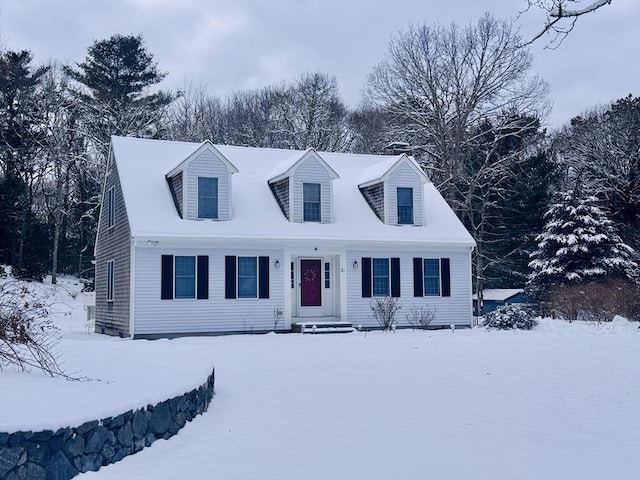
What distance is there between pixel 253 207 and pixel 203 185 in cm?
170

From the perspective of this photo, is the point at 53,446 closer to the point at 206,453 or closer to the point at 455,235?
the point at 206,453

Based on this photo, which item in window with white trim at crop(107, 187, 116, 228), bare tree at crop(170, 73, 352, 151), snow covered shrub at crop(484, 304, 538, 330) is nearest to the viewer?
snow covered shrub at crop(484, 304, 538, 330)

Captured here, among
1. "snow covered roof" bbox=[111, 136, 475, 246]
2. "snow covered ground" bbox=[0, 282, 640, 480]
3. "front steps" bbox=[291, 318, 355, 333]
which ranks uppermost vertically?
"snow covered roof" bbox=[111, 136, 475, 246]

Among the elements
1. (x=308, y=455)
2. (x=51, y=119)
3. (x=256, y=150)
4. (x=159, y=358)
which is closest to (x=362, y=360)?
(x=159, y=358)

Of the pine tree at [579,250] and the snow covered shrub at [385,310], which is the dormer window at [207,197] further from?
the pine tree at [579,250]

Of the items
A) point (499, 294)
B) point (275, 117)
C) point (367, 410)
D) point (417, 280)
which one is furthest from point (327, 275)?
point (275, 117)

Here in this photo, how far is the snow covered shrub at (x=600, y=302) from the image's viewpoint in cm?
1820

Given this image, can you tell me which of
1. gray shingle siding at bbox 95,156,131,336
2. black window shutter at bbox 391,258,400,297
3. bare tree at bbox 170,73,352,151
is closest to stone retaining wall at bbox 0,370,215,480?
gray shingle siding at bbox 95,156,131,336

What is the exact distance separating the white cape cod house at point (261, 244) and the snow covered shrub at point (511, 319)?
1034mm

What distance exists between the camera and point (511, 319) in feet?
62.7

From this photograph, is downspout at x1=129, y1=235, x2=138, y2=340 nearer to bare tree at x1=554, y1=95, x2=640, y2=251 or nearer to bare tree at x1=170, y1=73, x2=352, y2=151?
bare tree at x1=170, y1=73, x2=352, y2=151

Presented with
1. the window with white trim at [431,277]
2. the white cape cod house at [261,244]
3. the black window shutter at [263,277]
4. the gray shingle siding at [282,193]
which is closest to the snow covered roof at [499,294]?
the white cape cod house at [261,244]

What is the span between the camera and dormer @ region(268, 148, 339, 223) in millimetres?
19250

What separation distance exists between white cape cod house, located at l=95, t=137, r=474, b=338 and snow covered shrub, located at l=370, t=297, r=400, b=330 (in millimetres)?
226
